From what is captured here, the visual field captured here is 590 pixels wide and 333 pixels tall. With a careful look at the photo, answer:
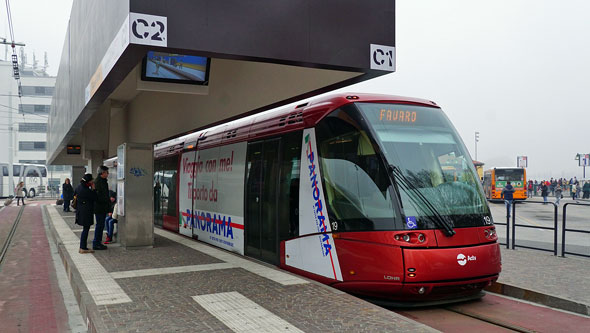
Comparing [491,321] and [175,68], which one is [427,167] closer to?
[491,321]

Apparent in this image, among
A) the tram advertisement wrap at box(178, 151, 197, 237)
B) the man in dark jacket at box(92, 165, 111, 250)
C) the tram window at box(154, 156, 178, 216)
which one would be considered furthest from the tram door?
the tram window at box(154, 156, 178, 216)

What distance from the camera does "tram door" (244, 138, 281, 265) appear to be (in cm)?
880

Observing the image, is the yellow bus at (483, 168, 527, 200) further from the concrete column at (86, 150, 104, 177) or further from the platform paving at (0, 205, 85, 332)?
the platform paving at (0, 205, 85, 332)

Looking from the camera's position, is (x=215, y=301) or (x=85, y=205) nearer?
(x=215, y=301)

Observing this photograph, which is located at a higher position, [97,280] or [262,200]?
[262,200]

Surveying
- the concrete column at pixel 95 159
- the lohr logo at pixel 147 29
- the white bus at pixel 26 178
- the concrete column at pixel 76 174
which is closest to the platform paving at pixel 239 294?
the lohr logo at pixel 147 29

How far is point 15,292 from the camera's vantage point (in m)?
8.34

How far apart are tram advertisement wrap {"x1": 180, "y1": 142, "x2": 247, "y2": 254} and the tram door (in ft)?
1.29

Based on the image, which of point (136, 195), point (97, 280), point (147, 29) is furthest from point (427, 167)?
point (136, 195)

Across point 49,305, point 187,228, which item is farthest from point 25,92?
point 49,305

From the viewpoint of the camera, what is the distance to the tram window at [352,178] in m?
6.65

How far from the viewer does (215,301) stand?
6281 mm

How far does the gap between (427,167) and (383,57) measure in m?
1.72

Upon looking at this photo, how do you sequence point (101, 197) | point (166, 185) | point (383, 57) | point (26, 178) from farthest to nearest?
point (26, 178) → point (166, 185) → point (101, 197) → point (383, 57)
